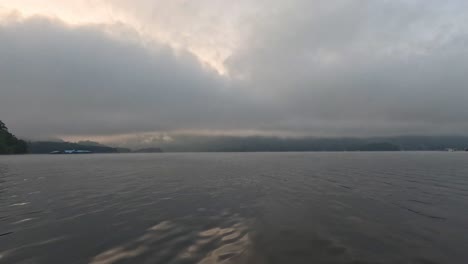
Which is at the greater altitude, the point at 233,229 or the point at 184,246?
the point at 184,246

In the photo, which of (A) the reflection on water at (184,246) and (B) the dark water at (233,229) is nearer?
(A) the reflection on water at (184,246)

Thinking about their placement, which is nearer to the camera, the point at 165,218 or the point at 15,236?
the point at 15,236

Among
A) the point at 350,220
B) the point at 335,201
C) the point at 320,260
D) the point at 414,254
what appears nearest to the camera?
the point at 320,260

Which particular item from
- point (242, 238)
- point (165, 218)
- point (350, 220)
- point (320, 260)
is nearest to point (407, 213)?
point (350, 220)

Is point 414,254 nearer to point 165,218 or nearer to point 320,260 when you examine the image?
point 320,260

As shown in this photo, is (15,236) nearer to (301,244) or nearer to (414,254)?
(301,244)

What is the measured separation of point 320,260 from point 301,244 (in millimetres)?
2425

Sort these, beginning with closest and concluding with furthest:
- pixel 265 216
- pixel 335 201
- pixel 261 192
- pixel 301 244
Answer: pixel 301 244, pixel 265 216, pixel 335 201, pixel 261 192

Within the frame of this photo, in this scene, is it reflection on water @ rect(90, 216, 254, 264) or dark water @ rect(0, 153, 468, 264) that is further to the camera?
dark water @ rect(0, 153, 468, 264)

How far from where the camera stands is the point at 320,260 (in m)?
13.9

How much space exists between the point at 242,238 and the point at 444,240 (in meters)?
13.9

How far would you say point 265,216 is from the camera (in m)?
23.4

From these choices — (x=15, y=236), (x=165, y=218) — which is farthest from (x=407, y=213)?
(x=15, y=236)

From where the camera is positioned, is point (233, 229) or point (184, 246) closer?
point (184, 246)
